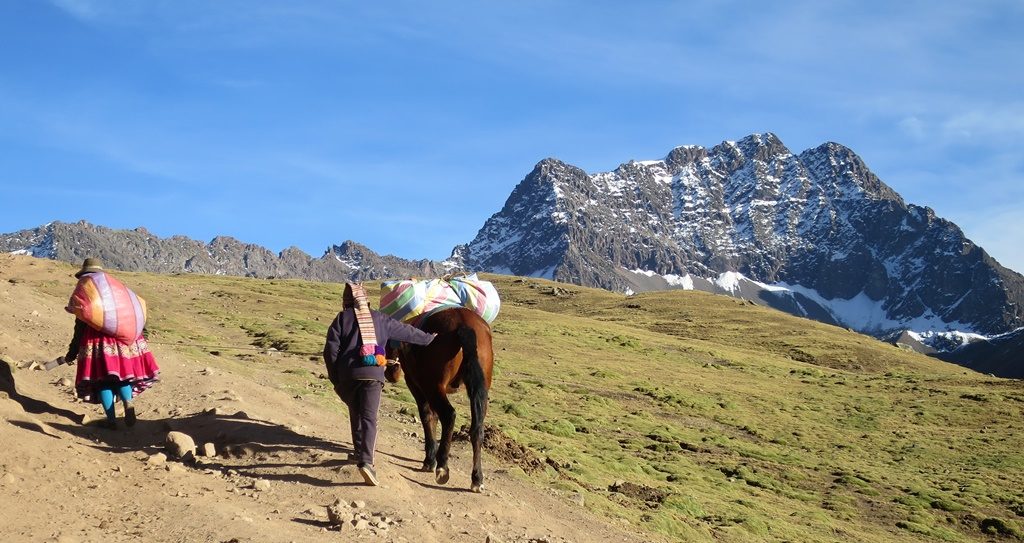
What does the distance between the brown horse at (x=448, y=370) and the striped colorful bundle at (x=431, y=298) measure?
30.3 inches

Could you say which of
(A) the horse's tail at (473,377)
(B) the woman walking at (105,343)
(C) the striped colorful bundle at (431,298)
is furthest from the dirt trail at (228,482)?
(C) the striped colorful bundle at (431,298)

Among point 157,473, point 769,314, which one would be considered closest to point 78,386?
point 157,473

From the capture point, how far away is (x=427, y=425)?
13672 millimetres

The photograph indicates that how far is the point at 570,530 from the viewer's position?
→ 1367cm

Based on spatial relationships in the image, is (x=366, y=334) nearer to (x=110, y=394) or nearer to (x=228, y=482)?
(x=228, y=482)

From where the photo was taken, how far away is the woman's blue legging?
1359 centimetres

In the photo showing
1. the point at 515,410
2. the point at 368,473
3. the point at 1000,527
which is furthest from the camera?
the point at 515,410

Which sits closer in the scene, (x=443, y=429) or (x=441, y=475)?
A: (x=441, y=475)

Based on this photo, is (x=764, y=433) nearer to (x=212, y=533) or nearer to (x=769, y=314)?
(x=212, y=533)

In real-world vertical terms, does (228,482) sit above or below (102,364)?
below

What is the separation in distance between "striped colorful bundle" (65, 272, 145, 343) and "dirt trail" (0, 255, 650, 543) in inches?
63.8

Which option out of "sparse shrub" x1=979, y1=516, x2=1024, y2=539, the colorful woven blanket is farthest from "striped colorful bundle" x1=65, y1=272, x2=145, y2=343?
"sparse shrub" x1=979, y1=516, x2=1024, y2=539

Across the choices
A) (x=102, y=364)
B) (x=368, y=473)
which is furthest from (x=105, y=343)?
(x=368, y=473)

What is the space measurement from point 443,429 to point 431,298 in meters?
2.54
